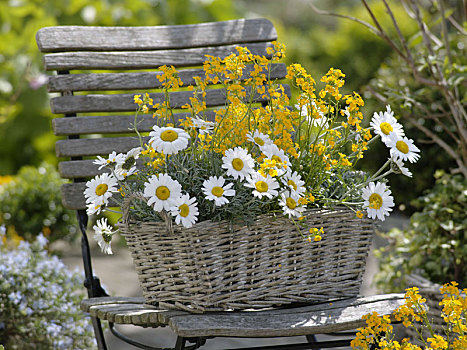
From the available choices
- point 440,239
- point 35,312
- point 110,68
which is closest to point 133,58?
point 110,68

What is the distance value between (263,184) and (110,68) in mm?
966

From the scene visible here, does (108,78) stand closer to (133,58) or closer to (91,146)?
(133,58)

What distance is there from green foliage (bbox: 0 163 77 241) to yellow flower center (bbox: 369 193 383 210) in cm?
240

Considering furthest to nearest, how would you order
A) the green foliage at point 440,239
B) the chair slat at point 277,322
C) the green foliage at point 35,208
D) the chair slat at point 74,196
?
the green foliage at point 35,208 < the green foliage at point 440,239 < the chair slat at point 74,196 < the chair slat at point 277,322

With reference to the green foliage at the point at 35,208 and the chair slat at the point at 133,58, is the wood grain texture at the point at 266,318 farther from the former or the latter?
the green foliage at the point at 35,208

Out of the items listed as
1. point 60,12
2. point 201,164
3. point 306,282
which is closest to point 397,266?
point 306,282

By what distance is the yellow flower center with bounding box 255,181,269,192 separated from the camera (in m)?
1.24

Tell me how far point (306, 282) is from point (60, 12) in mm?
3465

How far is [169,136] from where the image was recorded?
1.26 meters

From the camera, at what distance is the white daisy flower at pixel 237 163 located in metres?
1.24

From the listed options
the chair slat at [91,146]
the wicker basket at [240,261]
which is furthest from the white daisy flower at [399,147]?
the chair slat at [91,146]

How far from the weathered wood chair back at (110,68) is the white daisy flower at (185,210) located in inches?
28.0

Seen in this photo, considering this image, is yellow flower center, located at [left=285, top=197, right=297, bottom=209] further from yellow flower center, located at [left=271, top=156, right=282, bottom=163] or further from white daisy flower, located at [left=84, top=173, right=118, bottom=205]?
white daisy flower, located at [left=84, top=173, right=118, bottom=205]

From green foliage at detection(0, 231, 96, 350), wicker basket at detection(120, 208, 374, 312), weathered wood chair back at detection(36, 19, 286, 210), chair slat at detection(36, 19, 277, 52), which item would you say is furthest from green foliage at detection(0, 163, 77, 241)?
wicker basket at detection(120, 208, 374, 312)
